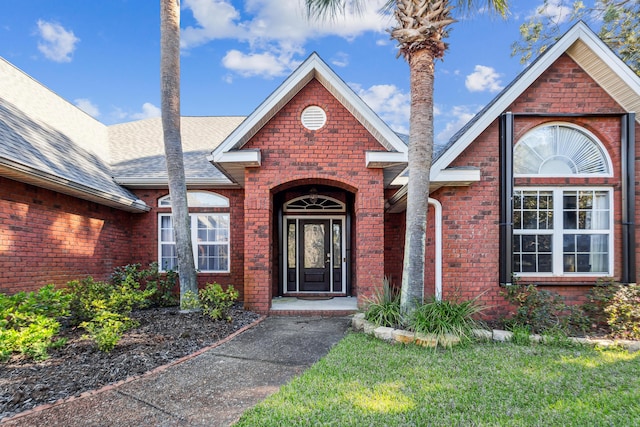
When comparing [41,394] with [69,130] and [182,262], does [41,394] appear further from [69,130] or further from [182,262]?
[69,130]

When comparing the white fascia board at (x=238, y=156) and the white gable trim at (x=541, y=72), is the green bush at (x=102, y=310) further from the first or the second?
the white gable trim at (x=541, y=72)

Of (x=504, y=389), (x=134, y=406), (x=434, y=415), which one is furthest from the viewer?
(x=504, y=389)

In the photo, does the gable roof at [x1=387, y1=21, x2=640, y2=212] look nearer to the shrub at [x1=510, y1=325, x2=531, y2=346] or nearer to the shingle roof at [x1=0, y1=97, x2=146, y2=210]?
the shrub at [x1=510, y1=325, x2=531, y2=346]

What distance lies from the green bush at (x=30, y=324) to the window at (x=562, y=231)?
8489mm

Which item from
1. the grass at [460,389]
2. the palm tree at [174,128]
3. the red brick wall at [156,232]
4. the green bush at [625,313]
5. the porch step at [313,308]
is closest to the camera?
the grass at [460,389]

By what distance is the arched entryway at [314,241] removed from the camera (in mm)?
10844

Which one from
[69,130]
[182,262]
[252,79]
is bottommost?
[182,262]

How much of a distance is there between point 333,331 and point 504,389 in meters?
3.30

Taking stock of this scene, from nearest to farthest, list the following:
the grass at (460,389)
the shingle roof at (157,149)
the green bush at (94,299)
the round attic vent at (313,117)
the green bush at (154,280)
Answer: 1. the grass at (460,389)
2. the green bush at (94,299)
3. the round attic vent at (313,117)
4. the green bush at (154,280)
5. the shingle roof at (157,149)

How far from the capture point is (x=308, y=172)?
777cm

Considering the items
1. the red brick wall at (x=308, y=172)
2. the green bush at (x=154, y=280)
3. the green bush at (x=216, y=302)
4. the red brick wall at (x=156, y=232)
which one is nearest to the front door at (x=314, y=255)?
the red brick wall at (x=156, y=232)

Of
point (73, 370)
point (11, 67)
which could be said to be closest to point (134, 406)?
point (73, 370)

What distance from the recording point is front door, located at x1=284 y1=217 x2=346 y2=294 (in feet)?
36.0

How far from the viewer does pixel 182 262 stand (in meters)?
7.61
